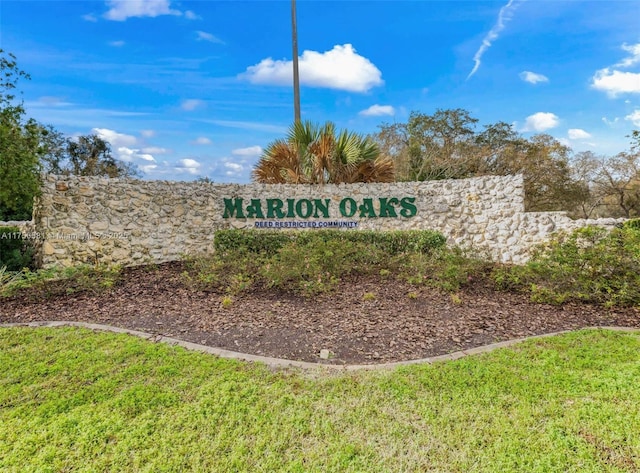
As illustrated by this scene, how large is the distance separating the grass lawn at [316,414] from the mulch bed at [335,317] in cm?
52

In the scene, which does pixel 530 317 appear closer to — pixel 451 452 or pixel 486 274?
pixel 486 274

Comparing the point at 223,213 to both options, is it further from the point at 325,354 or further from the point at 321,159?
the point at 325,354

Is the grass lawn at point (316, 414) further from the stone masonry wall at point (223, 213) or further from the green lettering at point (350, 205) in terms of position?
the green lettering at point (350, 205)

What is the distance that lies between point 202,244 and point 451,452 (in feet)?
25.8

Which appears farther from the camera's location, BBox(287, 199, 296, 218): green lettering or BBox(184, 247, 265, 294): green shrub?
BBox(287, 199, 296, 218): green lettering

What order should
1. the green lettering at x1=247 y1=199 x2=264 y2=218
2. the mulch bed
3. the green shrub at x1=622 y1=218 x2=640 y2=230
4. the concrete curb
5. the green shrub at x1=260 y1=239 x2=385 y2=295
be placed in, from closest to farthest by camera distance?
the concrete curb → the mulch bed → the green shrub at x1=260 y1=239 x2=385 y2=295 → the green shrub at x1=622 y1=218 x2=640 y2=230 → the green lettering at x1=247 y1=199 x2=264 y2=218

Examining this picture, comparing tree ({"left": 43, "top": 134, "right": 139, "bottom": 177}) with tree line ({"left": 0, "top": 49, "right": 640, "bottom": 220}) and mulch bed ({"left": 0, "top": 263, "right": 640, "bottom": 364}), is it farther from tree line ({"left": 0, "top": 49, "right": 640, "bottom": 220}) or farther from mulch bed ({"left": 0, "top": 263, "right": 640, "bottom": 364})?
→ mulch bed ({"left": 0, "top": 263, "right": 640, "bottom": 364})

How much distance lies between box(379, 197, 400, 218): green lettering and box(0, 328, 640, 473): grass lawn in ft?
20.6

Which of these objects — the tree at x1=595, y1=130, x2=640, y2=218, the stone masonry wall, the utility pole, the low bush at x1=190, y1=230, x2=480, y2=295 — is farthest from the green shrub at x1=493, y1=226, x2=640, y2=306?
the tree at x1=595, y1=130, x2=640, y2=218

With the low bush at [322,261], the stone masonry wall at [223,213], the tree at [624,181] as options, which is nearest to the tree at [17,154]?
the stone masonry wall at [223,213]

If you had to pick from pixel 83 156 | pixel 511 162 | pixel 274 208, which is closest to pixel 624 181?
pixel 511 162

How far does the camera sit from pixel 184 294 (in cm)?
581

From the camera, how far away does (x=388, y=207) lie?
31.7 ft

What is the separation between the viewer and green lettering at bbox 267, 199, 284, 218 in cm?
953
